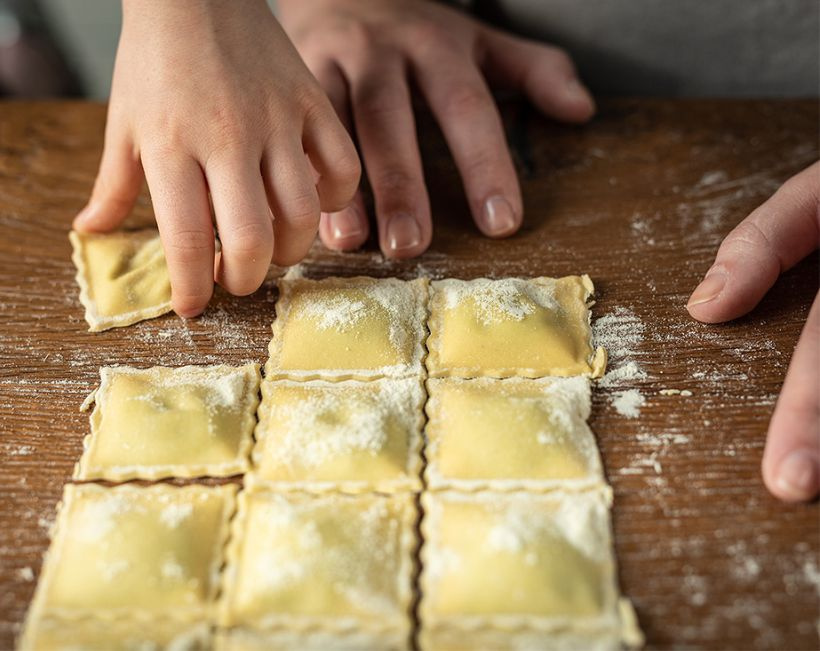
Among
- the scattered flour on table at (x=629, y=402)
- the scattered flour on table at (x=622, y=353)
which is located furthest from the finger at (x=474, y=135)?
the scattered flour on table at (x=629, y=402)

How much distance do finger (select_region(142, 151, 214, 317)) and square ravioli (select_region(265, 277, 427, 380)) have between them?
0.14 m

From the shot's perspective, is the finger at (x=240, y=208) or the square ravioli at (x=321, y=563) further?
the finger at (x=240, y=208)

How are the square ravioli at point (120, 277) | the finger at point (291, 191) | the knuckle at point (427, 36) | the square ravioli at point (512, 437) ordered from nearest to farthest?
the square ravioli at point (512, 437) < the finger at point (291, 191) < the square ravioli at point (120, 277) < the knuckle at point (427, 36)

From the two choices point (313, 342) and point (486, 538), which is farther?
point (313, 342)

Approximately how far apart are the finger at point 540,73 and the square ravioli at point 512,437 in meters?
0.61

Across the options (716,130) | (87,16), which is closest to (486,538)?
(716,130)

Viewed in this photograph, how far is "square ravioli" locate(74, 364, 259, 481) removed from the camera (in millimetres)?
957

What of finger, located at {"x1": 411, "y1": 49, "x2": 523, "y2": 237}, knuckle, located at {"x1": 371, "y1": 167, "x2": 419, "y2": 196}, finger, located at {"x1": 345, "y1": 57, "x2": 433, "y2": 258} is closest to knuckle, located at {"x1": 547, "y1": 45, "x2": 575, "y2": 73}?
finger, located at {"x1": 411, "y1": 49, "x2": 523, "y2": 237}

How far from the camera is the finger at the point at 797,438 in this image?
87 cm

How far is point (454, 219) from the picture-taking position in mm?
1297

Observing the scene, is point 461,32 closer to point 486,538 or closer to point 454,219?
point 454,219

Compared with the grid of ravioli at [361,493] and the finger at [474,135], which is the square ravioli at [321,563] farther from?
the finger at [474,135]

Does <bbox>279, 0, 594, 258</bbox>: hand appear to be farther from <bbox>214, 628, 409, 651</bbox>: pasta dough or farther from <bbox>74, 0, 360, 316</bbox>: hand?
<bbox>214, 628, 409, 651</bbox>: pasta dough

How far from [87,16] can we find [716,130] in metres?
1.93
